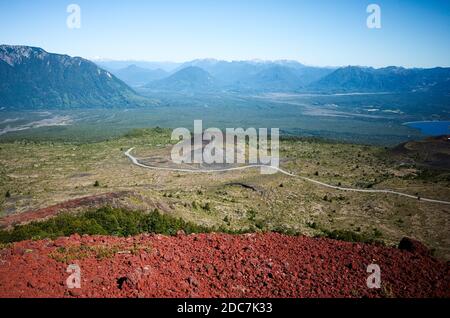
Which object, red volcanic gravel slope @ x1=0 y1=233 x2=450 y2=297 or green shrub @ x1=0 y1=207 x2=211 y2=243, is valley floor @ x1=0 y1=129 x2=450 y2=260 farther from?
red volcanic gravel slope @ x1=0 y1=233 x2=450 y2=297

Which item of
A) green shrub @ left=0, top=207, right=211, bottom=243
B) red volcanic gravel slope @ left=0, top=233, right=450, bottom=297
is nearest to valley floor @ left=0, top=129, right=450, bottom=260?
green shrub @ left=0, top=207, right=211, bottom=243

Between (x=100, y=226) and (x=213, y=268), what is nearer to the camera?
(x=213, y=268)

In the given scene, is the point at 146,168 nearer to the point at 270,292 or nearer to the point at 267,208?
the point at 267,208

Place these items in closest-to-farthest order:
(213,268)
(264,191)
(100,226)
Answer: (213,268) < (100,226) < (264,191)

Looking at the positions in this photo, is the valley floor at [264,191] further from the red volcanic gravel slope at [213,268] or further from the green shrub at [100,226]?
the red volcanic gravel slope at [213,268]

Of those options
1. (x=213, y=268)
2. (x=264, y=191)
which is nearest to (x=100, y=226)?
(x=213, y=268)

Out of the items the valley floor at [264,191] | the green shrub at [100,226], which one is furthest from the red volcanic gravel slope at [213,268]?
the valley floor at [264,191]

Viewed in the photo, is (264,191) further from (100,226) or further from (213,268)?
(213,268)

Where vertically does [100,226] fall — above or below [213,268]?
below
